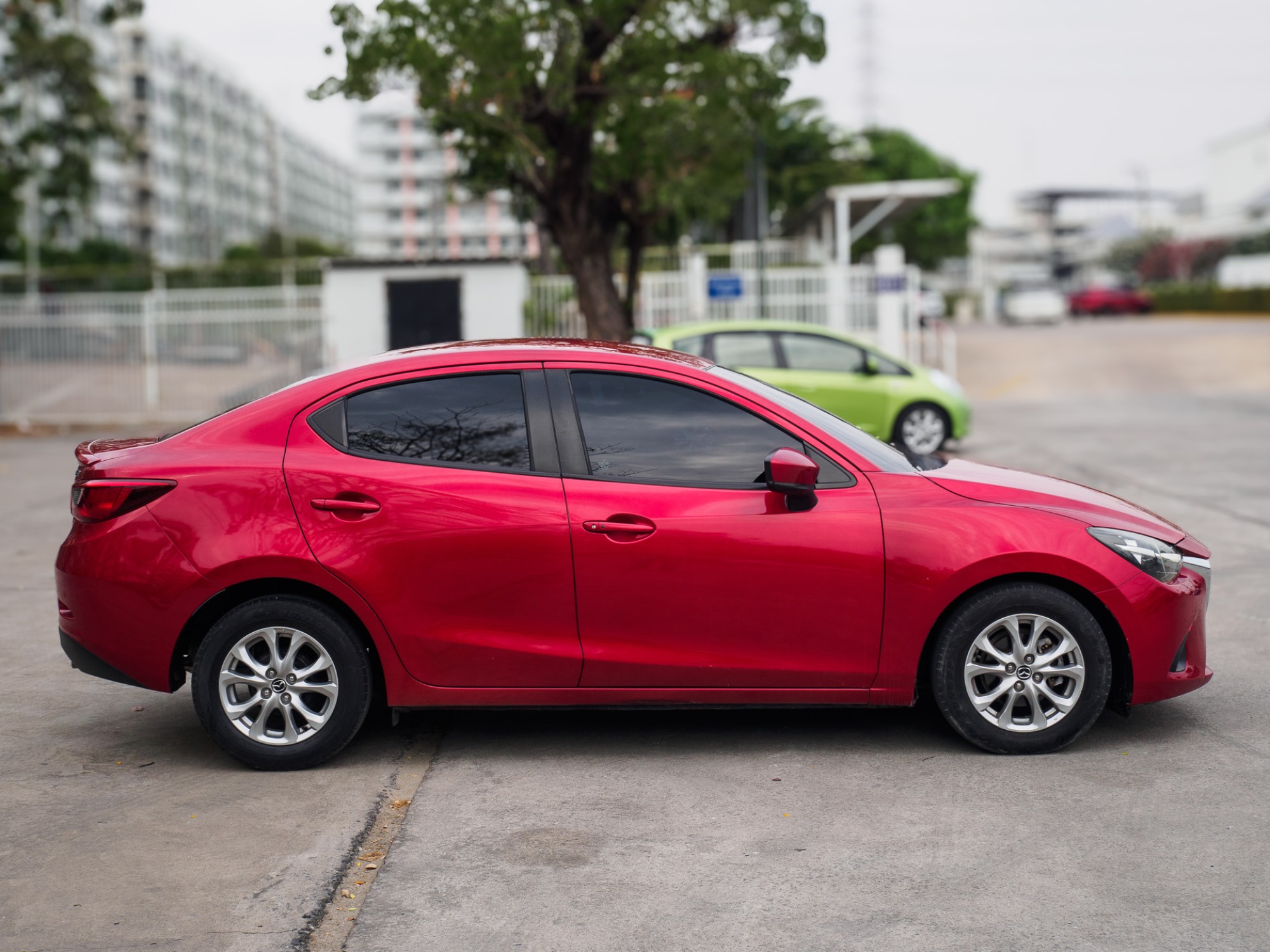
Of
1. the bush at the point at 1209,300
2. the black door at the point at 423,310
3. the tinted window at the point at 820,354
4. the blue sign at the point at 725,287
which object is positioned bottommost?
the tinted window at the point at 820,354

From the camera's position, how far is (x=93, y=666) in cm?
501

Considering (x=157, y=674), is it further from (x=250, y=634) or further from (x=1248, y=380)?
(x=1248, y=380)

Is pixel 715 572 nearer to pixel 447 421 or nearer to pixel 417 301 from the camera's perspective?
pixel 447 421

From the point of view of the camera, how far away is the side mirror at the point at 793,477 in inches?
187

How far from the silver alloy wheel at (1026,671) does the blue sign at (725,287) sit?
1775cm

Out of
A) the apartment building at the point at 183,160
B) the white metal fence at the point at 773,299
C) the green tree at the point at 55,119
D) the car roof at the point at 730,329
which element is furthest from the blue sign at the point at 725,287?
the apartment building at the point at 183,160

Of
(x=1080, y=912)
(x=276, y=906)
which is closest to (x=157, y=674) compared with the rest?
(x=276, y=906)

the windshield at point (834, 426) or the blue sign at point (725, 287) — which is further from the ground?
the blue sign at point (725, 287)

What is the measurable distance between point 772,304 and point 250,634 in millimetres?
18817

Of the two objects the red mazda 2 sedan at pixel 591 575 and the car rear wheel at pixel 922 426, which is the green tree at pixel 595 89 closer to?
the car rear wheel at pixel 922 426

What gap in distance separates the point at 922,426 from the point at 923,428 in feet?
0.07

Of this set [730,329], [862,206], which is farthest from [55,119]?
[730,329]

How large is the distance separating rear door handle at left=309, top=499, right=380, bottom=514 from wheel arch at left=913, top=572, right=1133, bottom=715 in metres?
2.05

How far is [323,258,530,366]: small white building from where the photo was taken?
20.4m
